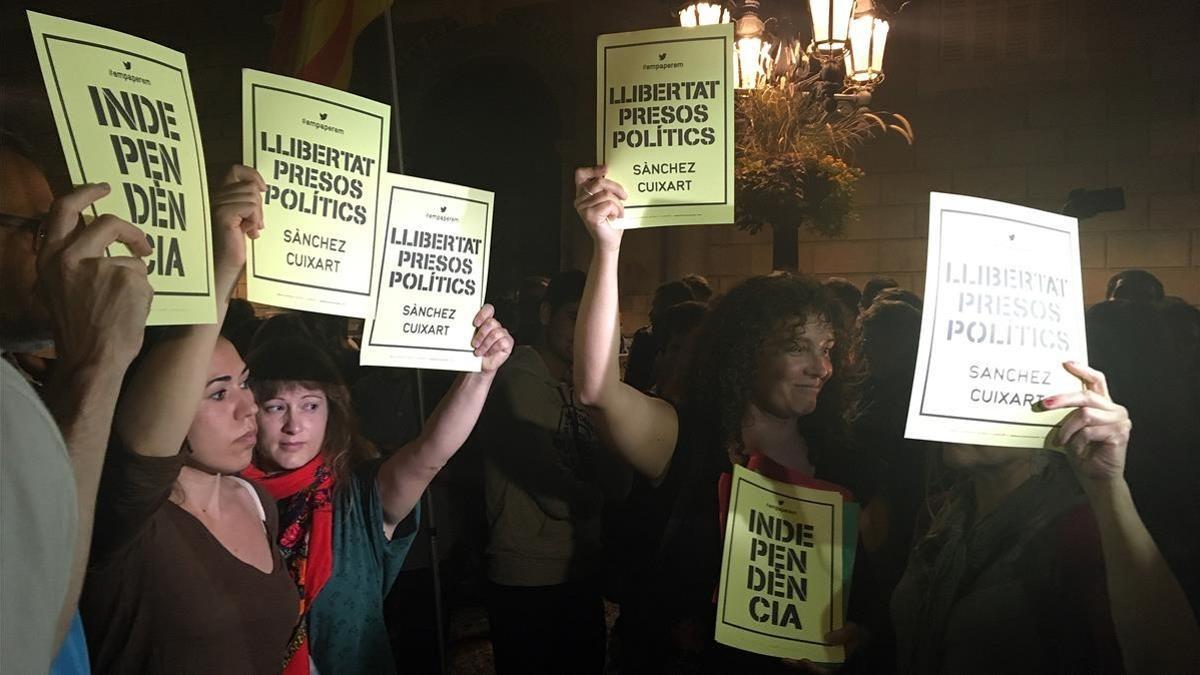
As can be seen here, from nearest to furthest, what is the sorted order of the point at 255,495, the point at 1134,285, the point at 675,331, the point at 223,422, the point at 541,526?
the point at 223,422
the point at 255,495
the point at 541,526
the point at 675,331
the point at 1134,285

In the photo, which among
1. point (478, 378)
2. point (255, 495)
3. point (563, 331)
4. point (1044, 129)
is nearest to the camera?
point (255, 495)

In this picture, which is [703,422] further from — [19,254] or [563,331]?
[563,331]

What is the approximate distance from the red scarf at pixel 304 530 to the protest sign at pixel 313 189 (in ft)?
1.23

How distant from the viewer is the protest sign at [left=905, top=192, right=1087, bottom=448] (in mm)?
1598

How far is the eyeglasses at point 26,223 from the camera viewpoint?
119 centimetres

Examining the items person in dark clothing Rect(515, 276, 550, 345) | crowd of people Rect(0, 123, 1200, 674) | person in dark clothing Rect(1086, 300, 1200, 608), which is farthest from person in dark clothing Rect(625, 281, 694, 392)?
person in dark clothing Rect(1086, 300, 1200, 608)

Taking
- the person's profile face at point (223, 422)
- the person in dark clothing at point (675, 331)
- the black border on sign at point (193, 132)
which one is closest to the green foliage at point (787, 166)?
the person in dark clothing at point (675, 331)

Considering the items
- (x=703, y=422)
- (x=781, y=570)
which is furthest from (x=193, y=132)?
(x=781, y=570)

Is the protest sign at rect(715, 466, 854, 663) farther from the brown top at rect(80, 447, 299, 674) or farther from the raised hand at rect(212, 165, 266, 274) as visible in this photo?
the raised hand at rect(212, 165, 266, 274)

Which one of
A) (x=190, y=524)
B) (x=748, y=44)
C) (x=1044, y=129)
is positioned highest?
(x=1044, y=129)

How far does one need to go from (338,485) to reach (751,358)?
2.61 feet

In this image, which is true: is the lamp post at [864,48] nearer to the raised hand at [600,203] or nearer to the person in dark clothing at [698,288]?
the person in dark clothing at [698,288]

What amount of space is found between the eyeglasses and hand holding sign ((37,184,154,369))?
0.15 ft

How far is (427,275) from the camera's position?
1.76 metres
